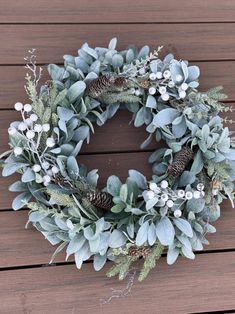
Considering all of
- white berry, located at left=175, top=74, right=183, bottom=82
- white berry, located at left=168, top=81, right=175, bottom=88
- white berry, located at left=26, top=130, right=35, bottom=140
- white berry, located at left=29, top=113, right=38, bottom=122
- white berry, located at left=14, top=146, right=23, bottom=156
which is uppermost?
white berry, located at left=175, top=74, right=183, bottom=82

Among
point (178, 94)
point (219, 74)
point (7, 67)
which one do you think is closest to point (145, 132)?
point (178, 94)

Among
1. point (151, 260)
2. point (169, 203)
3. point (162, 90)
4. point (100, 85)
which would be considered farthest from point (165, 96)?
point (151, 260)

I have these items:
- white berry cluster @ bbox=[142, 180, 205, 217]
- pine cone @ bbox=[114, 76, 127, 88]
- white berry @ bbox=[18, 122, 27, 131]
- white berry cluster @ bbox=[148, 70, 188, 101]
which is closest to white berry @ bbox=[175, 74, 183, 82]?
white berry cluster @ bbox=[148, 70, 188, 101]

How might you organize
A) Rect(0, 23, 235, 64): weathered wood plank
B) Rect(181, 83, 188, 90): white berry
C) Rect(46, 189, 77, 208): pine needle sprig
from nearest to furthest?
Rect(46, 189, 77, 208): pine needle sprig → Rect(181, 83, 188, 90): white berry → Rect(0, 23, 235, 64): weathered wood plank

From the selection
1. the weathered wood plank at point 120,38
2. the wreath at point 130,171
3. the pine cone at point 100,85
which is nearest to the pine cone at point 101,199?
the wreath at point 130,171

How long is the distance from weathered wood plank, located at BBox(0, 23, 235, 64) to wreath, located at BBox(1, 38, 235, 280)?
125mm

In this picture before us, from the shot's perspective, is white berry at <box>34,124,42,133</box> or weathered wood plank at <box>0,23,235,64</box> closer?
white berry at <box>34,124,42,133</box>

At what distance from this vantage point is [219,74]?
135 cm

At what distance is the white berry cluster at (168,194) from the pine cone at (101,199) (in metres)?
0.07

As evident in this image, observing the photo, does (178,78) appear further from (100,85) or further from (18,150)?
(18,150)

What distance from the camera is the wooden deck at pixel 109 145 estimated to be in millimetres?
1133

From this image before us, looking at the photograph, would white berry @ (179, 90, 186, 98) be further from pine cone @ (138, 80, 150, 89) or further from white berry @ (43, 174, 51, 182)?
white berry @ (43, 174, 51, 182)

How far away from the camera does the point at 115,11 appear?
1.38 m

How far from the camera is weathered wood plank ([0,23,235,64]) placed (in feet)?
4.27
